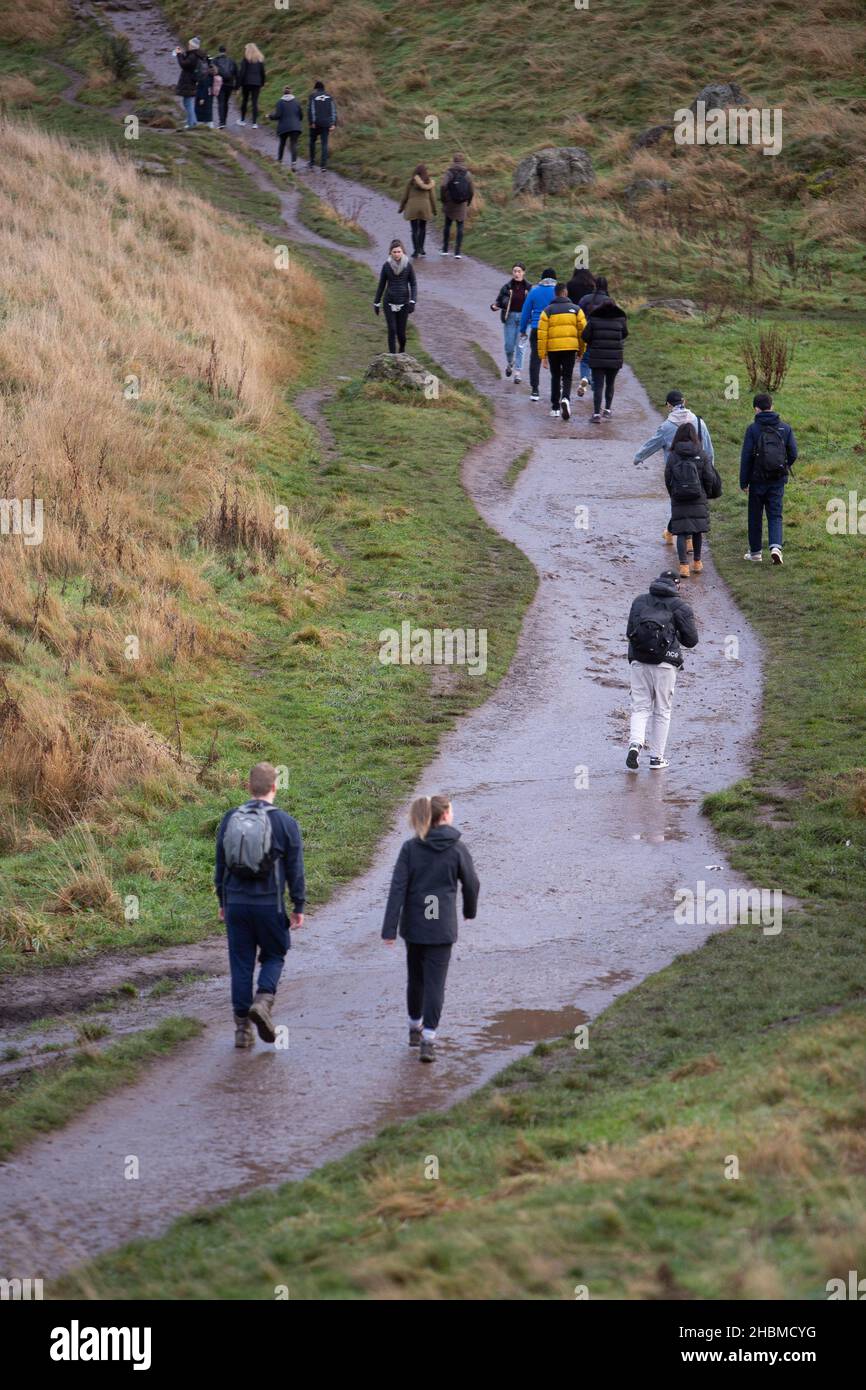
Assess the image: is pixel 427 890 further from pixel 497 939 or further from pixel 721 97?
pixel 721 97

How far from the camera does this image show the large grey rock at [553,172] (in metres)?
36.8

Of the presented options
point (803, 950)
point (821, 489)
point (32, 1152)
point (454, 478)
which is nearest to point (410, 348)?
point (454, 478)

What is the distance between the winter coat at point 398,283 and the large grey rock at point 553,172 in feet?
44.5

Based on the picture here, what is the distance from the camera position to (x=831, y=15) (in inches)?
1742

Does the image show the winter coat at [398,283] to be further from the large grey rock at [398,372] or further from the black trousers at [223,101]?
the black trousers at [223,101]

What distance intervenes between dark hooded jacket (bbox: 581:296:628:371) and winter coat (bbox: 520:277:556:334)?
3.00 feet

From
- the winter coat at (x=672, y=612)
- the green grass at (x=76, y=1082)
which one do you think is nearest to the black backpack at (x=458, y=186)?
the winter coat at (x=672, y=612)

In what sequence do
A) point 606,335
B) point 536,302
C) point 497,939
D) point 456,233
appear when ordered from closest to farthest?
point 497,939, point 606,335, point 536,302, point 456,233

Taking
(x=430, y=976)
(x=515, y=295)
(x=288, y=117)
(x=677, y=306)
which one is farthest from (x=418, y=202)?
(x=430, y=976)

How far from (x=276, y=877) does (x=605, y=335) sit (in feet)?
51.5

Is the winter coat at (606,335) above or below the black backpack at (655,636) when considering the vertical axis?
above


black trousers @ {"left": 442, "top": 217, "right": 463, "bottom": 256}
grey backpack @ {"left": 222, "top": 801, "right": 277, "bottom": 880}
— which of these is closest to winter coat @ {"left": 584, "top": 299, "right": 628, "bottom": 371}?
black trousers @ {"left": 442, "top": 217, "right": 463, "bottom": 256}

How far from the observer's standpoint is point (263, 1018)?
8.96 meters
